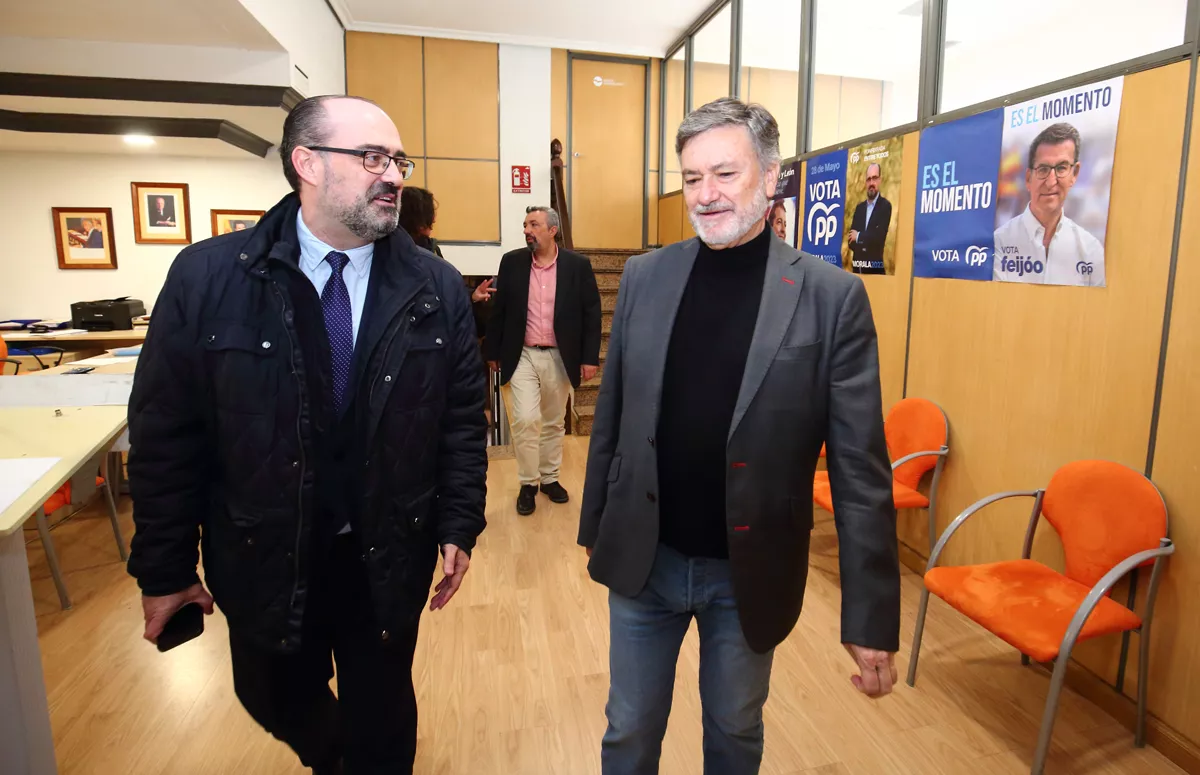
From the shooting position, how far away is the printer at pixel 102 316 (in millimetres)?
5441

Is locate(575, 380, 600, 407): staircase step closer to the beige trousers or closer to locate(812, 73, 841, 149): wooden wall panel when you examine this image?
the beige trousers

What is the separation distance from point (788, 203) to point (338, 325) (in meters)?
3.52

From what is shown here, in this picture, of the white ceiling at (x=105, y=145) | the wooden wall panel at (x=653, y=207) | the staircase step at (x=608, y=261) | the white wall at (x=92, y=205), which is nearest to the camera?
the white ceiling at (x=105, y=145)

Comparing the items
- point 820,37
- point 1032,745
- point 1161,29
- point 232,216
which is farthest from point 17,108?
point 1032,745

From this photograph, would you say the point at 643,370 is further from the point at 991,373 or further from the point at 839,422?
the point at 991,373

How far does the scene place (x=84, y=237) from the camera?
6488 millimetres

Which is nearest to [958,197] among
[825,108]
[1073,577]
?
[1073,577]

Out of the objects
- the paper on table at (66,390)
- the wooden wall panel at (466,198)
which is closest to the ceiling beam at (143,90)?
the wooden wall panel at (466,198)

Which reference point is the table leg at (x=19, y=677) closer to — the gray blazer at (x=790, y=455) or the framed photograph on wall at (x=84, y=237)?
the gray blazer at (x=790, y=455)

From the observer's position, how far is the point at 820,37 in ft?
14.2

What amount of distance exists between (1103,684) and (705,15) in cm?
568

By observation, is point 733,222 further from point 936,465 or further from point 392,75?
point 392,75

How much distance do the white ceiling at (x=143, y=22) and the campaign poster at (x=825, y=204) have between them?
323cm

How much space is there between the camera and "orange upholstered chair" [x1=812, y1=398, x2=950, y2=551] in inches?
116
